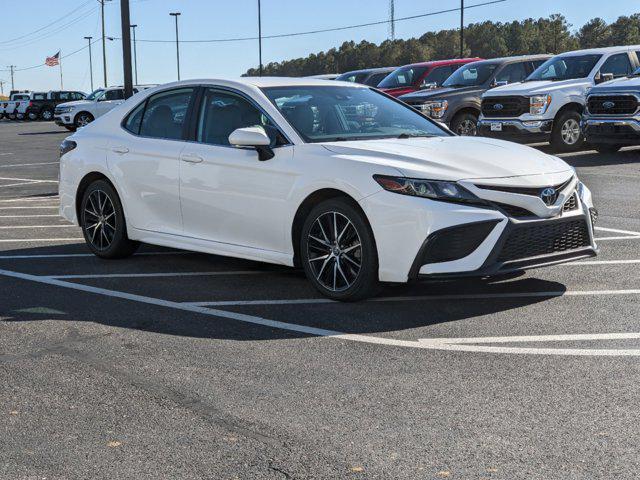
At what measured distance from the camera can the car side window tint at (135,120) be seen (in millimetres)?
8900

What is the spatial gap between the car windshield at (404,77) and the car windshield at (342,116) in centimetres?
1652

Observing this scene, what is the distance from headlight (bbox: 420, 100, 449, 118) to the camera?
20.8 m

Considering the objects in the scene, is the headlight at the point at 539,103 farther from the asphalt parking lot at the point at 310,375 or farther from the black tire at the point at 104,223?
the black tire at the point at 104,223

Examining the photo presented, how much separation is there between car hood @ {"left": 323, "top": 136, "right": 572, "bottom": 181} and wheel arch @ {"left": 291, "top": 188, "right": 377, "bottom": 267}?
10.4 inches

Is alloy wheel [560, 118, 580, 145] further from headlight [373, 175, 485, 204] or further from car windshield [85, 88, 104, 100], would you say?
car windshield [85, 88, 104, 100]

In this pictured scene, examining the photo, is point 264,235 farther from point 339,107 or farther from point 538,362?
point 538,362

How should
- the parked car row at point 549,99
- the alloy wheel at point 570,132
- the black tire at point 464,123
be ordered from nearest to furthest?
the parked car row at point 549,99
the alloy wheel at point 570,132
the black tire at point 464,123

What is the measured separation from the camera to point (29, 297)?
756 cm

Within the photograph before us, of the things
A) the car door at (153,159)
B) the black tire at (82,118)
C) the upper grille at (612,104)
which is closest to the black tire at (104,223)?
the car door at (153,159)

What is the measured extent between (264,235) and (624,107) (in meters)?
12.0

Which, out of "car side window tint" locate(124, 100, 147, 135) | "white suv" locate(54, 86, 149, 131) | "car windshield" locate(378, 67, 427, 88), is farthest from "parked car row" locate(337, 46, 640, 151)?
"white suv" locate(54, 86, 149, 131)

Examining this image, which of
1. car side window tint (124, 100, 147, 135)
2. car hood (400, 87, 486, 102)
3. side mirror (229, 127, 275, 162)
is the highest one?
car hood (400, 87, 486, 102)

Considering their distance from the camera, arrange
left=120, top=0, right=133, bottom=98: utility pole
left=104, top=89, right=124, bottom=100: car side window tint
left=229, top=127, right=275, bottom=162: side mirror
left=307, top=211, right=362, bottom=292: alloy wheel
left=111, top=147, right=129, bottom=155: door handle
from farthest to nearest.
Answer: left=104, top=89, right=124, bottom=100: car side window tint → left=120, top=0, right=133, bottom=98: utility pole → left=111, top=147, right=129, bottom=155: door handle → left=229, top=127, right=275, bottom=162: side mirror → left=307, top=211, right=362, bottom=292: alloy wheel

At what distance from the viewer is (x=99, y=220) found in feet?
30.1
